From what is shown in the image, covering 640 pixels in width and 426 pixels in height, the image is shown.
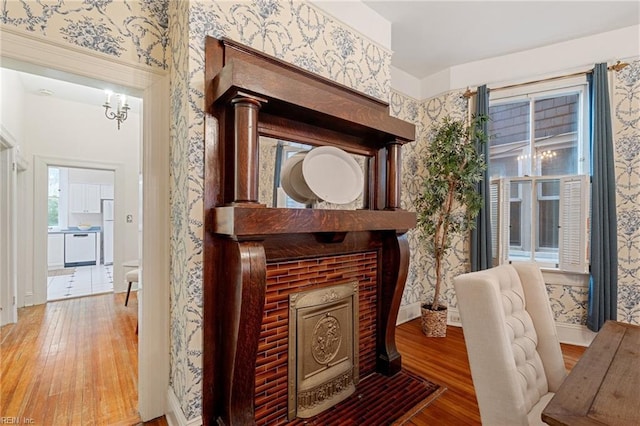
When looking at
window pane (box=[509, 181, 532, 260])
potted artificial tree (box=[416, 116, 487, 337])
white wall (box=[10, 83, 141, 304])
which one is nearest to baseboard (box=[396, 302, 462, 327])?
potted artificial tree (box=[416, 116, 487, 337])

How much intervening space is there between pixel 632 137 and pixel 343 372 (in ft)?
10.9

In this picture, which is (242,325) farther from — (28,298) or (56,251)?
(56,251)

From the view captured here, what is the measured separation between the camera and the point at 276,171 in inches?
72.4

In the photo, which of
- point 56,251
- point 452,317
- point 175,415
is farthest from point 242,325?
point 56,251

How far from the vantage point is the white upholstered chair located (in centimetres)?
108

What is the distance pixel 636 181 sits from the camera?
8.87 ft

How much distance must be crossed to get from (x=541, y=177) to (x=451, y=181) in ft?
3.25

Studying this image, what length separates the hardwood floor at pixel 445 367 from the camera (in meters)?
1.83

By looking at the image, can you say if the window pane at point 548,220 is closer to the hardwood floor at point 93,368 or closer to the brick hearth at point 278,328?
the hardwood floor at point 93,368

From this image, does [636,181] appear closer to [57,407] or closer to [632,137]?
[632,137]

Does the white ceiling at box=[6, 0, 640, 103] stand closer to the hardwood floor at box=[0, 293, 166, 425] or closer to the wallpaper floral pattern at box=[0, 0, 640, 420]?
the wallpaper floral pattern at box=[0, 0, 640, 420]

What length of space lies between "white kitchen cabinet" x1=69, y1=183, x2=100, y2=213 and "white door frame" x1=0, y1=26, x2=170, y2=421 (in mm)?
8273

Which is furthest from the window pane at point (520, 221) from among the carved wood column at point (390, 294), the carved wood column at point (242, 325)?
the carved wood column at point (242, 325)

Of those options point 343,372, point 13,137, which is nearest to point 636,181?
point 343,372
